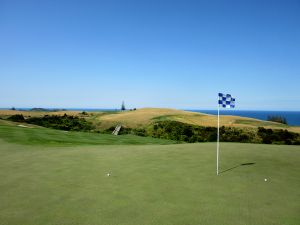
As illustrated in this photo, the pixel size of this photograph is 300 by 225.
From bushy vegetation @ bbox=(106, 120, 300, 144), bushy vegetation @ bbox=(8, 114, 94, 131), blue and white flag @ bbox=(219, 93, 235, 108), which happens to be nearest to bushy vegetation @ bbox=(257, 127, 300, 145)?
bushy vegetation @ bbox=(106, 120, 300, 144)

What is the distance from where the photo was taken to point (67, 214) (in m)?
7.02

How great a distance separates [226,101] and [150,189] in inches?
198

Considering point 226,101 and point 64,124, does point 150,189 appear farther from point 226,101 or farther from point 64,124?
point 64,124

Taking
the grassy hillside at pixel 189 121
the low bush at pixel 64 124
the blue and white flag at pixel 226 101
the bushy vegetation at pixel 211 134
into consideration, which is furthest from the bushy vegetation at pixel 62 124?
the blue and white flag at pixel 226 101

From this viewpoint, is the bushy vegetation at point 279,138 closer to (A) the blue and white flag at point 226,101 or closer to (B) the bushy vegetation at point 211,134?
(B) the bushy vegetation at point 211,134

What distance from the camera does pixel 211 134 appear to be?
107 feet

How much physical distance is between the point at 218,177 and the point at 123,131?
91.3ft

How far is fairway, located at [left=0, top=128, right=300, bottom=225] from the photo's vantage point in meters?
6.87

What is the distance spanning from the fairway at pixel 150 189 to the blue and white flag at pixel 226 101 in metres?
2.48

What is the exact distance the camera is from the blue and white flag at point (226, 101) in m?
11.8

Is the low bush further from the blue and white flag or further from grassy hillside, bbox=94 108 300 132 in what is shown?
the blue and white flag

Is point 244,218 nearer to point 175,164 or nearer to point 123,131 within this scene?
point 175,164

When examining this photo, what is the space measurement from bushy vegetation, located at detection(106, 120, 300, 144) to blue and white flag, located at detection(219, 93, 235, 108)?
61.3 ft

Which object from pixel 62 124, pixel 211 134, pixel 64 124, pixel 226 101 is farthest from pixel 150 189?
pixel 62 124
